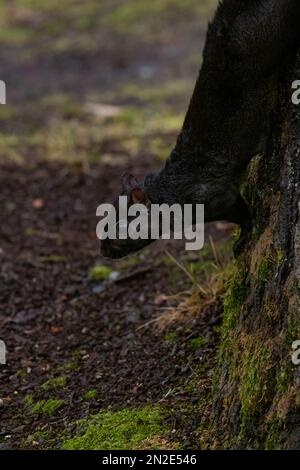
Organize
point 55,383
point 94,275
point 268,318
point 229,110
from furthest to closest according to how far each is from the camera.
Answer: point 94,275, point 55,383, point 229,110, point 268,318

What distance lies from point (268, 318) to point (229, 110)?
Answer: 1054 millimetres

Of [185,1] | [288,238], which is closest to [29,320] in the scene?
[288,238]

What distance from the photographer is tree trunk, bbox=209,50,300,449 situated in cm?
248

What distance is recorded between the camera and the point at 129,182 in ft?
12.4

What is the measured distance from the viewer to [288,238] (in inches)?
106

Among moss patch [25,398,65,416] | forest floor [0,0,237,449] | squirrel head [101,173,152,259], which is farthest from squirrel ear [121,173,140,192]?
moss patch [25,398,65,416]

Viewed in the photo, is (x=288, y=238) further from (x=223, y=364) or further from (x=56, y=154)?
(x=56, y=154)

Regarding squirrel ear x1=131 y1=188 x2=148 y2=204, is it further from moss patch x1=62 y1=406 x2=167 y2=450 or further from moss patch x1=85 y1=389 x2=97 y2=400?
moss patch x1=62 y1=406 x2=167 y2=450

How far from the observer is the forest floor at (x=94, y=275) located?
10.6 ft

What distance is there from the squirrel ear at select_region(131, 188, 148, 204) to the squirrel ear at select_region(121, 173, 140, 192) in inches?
2.1

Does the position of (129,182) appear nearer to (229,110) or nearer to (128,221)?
(128,221)

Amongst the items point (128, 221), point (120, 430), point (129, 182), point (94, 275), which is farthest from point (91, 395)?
point (94, 275)

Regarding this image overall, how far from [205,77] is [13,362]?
5.50 feet

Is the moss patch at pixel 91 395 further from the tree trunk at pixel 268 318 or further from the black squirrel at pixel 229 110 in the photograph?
the black squirrel at pixel 229 110
